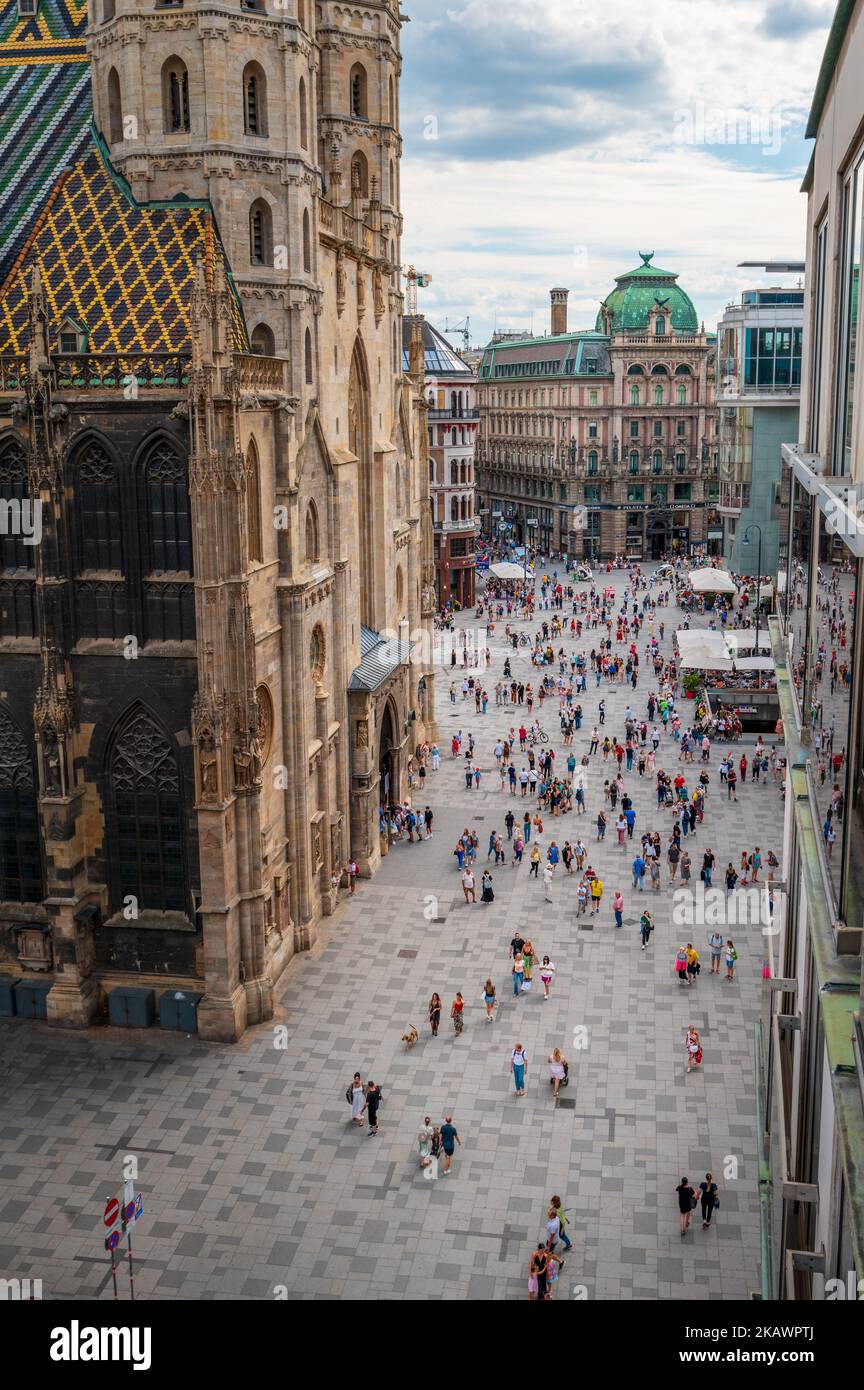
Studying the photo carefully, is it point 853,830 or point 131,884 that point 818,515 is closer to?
point 853,830

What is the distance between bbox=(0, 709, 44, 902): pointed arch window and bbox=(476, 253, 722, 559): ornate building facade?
282 feet

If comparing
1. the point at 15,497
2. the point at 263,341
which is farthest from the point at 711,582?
the point at 15,497

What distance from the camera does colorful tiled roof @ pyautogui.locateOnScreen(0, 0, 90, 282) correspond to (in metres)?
34.2

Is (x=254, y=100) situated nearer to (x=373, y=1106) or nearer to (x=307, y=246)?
(x=307, y=246)

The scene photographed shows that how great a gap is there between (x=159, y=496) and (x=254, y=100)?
11635 mm

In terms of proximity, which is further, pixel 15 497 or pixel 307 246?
pixel 307 246

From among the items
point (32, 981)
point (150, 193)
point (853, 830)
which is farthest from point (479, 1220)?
point (150, 193)

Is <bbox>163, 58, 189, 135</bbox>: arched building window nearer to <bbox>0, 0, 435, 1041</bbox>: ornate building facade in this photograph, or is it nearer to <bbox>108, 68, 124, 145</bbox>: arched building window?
<bbox>0, 0, 435, 1041</bbox>: ornate building facade

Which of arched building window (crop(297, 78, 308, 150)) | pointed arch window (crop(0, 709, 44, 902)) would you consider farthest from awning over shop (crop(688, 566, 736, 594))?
pointed arch window (crop(0, 709, 44, 902))

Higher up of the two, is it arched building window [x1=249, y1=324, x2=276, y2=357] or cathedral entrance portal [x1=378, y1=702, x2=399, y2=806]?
arched building window [x1=249, y1=324, x2=276, y2=357]

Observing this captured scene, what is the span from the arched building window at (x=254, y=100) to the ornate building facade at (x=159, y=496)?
3.7 inches

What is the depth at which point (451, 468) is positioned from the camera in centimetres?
9256

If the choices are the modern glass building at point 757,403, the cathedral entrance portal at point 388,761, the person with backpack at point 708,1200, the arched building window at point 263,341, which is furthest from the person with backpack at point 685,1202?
the modern glass building at point 757,403

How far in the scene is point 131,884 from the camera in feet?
106
